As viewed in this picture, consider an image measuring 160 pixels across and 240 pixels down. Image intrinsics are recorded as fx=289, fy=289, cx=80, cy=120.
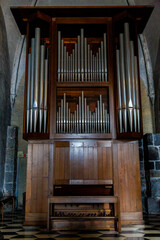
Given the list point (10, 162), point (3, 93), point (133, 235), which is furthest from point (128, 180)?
point (3, 93)

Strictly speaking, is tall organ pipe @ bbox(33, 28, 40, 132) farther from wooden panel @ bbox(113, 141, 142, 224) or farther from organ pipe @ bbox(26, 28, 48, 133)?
wooden panel @ bbox(113, 141, 142, 224)

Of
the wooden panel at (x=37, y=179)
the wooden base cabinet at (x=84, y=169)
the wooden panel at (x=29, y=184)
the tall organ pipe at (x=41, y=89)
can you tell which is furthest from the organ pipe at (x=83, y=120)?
the wooden panel at (x=29, y=184)

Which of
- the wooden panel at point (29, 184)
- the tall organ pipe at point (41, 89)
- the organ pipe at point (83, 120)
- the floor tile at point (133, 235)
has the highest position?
the tall organ pipe at point (41, 89)

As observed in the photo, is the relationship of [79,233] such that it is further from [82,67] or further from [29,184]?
[82,67]

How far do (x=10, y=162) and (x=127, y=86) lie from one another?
4811mm

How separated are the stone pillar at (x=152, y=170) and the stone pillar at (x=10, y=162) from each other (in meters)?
4.29

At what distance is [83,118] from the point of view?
275 inches

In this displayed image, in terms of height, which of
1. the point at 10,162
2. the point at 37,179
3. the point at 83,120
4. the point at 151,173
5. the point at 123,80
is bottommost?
the point at 37,179

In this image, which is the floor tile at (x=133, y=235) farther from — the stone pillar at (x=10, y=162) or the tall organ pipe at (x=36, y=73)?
the stone pillar at (x=10, y=162)

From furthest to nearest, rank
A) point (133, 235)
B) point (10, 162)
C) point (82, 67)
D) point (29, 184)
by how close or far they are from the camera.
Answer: point (10, 162)
point (82, 67)
point (29, 184)
point (133, 235)

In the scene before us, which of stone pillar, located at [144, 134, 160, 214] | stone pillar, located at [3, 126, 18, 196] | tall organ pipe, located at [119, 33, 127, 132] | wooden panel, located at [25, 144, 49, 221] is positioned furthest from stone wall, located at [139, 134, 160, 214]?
stone pillar, located at [3, 126, 18, 196]

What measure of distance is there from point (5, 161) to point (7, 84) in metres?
2.63

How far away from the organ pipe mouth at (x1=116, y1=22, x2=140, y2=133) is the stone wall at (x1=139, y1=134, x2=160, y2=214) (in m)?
2.33

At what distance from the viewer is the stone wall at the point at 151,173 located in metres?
8.54
